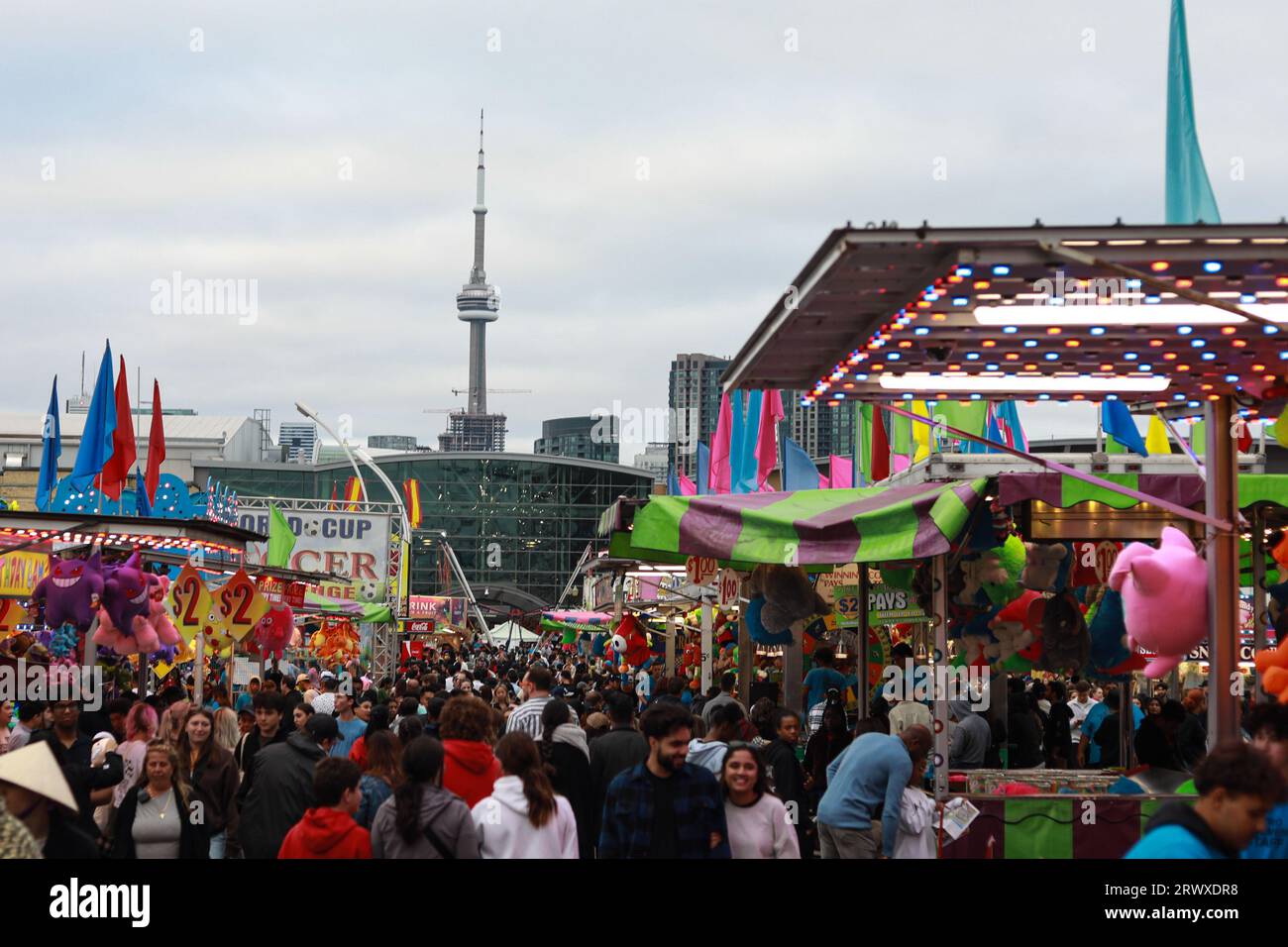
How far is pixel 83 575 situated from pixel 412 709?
141 inches

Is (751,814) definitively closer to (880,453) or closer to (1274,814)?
(1274,814)

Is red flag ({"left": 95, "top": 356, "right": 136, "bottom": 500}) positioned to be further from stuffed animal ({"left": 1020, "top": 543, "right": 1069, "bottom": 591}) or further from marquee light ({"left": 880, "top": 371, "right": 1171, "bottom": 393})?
marquee light ({"left": 880, "top": 371, "right": 1171, "bottom": 393})

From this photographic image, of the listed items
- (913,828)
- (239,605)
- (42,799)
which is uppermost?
(239,605)

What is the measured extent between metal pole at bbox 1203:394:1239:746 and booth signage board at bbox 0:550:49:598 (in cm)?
1633

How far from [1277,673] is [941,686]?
11.0 ft

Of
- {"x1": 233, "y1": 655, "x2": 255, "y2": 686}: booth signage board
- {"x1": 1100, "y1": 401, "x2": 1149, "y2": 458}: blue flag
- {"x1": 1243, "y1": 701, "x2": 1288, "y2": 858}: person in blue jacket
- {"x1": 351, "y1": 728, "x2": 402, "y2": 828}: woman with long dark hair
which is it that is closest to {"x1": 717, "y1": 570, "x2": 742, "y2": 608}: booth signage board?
{"x1": 1100, "y1": 401, "x2": 1149, "y2": 458}: blue flag

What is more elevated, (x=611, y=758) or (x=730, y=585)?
(x=730, y=585)

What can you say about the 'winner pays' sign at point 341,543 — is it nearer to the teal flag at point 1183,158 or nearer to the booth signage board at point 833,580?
the booth signage board at point 833,580

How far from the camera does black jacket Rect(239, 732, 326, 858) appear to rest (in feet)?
29.2

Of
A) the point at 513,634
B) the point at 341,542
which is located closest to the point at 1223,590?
the point at 341,542

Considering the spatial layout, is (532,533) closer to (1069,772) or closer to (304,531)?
(304,531)

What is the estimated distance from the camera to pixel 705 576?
1764 cm

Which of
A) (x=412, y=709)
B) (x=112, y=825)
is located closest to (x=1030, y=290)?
(x=112, y=825)

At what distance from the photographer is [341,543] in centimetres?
4284
